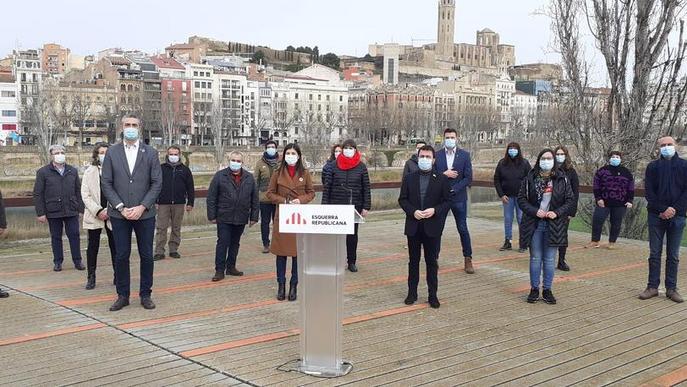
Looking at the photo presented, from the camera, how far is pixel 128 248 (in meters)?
7.19

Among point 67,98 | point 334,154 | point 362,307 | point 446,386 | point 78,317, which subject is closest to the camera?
point 446,386

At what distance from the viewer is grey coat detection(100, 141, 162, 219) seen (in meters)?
7.00

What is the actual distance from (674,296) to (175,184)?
750cm

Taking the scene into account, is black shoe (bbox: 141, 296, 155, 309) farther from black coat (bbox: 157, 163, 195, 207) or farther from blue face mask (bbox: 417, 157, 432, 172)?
black coat (bbox: 157, 163, 195, 207)

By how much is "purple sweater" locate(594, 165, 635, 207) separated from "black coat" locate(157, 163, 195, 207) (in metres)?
7.11

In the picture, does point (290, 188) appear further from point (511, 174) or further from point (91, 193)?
point (511, 174)

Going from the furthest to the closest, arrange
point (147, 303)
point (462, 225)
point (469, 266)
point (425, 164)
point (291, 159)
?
point (469, 266)
point (462, 225)
point (291, 159)
point (425, 164)
point (147, 303)

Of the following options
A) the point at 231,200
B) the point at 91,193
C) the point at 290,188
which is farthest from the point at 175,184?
the point at 290,188

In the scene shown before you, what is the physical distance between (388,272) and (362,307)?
2.12 m

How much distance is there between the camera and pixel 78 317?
6.96 m

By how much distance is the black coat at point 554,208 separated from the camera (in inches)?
301

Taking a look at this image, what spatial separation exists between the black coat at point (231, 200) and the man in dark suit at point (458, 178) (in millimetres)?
2665

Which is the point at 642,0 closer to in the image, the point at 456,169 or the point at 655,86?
the point at 655,86

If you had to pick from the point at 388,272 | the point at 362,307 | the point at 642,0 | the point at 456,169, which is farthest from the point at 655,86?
the point at 362,307
